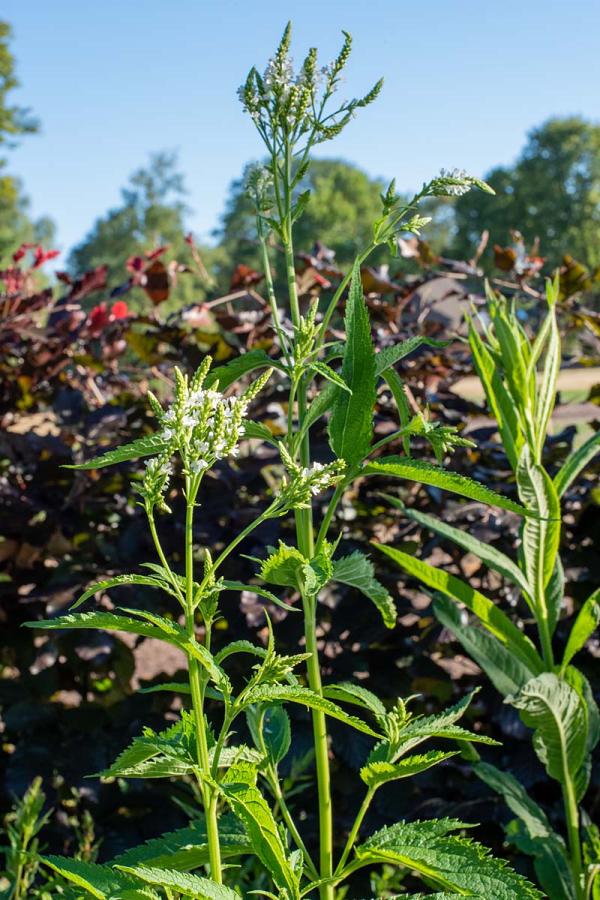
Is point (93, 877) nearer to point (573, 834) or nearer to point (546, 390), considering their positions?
point (573, 834)

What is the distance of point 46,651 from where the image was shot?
2432mm

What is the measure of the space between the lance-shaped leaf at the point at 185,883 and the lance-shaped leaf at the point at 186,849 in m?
0.22

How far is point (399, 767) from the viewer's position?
3.71ft

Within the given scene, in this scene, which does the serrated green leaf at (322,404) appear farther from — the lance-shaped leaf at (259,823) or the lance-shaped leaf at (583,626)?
the lance-shaped leaf at (583,626)

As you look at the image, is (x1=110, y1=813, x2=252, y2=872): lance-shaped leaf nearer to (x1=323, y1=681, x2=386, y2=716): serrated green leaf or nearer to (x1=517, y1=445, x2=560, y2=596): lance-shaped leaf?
(x1=323, y1=681, x2=386, y2=716): serrated green leaf

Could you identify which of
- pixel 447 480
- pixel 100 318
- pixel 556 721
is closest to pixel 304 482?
pixel 447 480

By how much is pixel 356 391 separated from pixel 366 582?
27 centimetres

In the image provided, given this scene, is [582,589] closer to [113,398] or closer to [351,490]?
[351,490]

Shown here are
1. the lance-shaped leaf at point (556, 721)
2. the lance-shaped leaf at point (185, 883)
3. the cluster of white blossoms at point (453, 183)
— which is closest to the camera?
the lance-shaped leaf at point (185, 883)

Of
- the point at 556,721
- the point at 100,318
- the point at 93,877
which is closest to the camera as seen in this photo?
the point at 93,877

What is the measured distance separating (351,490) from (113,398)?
0.93 meters

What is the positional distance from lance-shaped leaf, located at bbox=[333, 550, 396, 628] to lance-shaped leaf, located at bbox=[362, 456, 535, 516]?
0.53ft

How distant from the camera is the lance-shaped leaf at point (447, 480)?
3.69ft

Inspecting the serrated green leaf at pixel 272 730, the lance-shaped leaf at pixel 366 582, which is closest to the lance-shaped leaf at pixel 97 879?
the serrated green leaf at pixel 272 730
